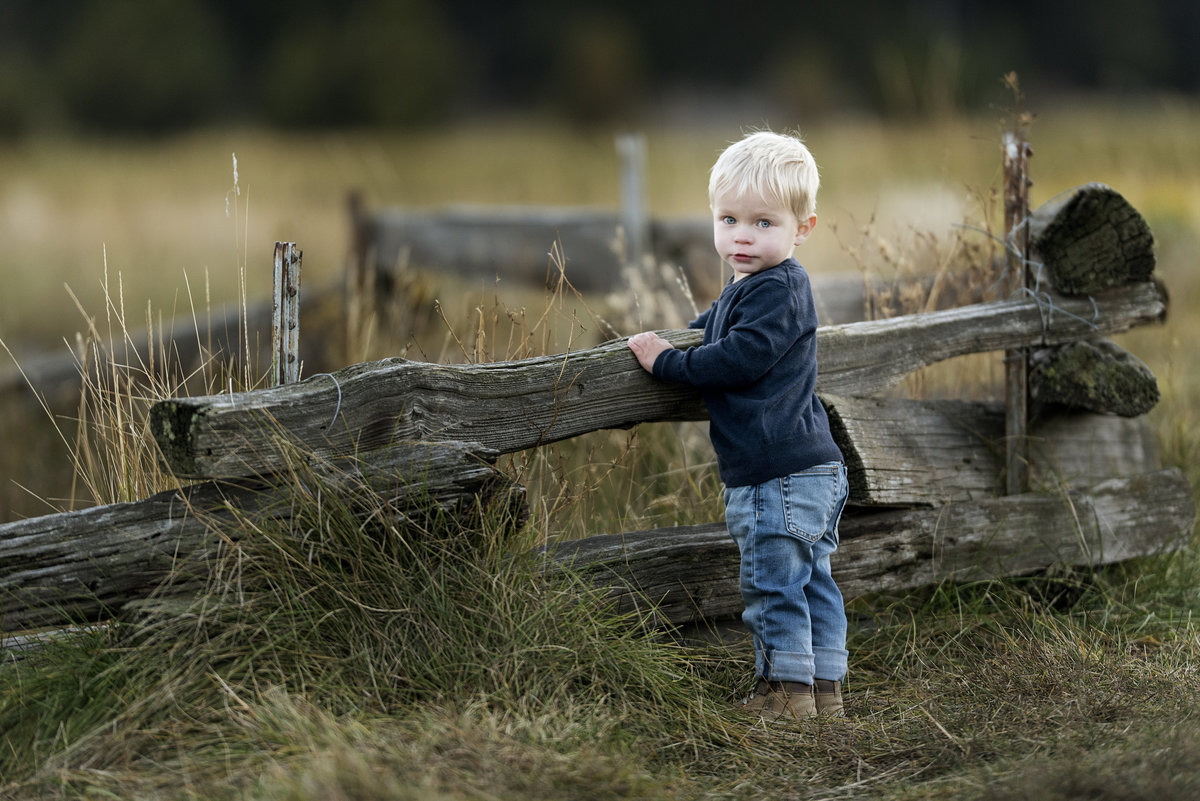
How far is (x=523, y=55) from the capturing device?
100 feet

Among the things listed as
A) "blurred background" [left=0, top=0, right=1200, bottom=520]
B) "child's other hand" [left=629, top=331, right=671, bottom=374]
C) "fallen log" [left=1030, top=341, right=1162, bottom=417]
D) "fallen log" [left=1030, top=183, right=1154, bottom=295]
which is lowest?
"fallen log" [left=1030, top=341, right=1162, bottom=417]

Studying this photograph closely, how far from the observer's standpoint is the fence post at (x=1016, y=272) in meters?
3.51

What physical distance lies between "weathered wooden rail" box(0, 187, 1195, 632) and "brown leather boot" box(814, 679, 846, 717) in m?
0.35

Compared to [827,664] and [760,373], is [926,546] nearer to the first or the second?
[827,664]

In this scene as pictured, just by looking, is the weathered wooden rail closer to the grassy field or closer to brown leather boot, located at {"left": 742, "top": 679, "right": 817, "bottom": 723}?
the grassy field

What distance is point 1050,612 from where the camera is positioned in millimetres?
3303

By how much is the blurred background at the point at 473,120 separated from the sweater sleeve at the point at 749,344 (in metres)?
1.34

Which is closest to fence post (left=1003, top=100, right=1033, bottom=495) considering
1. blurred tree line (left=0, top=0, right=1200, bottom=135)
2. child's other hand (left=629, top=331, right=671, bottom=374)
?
child's other hand (left=629, top=331, right=671, bottom=374)

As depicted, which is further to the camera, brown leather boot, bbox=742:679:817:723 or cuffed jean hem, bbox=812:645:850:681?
cuffed jean hem, bbox=812:645:850:681

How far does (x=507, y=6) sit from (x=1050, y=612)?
30.5 m

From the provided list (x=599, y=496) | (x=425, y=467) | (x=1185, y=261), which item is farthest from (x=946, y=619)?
(x=1185, y=261)

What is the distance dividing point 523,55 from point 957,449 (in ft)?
95.4

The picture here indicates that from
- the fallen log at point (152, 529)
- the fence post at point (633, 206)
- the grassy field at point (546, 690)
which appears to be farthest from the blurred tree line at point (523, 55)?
the fallen log at point (152, 529)

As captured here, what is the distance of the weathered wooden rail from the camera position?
7.77 ft
